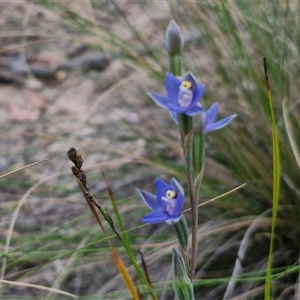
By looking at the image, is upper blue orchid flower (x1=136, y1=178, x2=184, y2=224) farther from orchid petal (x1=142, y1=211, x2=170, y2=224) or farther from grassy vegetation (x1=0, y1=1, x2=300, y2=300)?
grassy vegetation (x1=0, y1=1, x2=300, y2=300)

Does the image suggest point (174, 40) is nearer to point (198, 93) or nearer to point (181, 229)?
point (198, 93)

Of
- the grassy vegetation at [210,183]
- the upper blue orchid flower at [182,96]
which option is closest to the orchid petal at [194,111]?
the upper blue orchid flower at [182,96]

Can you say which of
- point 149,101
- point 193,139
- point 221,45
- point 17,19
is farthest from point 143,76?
point 193,139

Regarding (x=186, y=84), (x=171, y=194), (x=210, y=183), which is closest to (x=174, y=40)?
(x=186, y=84)

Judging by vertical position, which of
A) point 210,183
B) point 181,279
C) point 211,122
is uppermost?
point 211,122

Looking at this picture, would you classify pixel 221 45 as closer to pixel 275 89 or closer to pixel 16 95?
pixel 275 89

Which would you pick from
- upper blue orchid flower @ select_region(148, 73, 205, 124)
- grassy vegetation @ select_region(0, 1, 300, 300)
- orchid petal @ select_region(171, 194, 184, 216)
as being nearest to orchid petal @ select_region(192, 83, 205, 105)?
upper blue orchid flower @ select_region(148, 73, 205, 124)

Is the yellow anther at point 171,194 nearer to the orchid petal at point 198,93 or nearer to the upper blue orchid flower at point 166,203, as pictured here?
the upper blue orchid flower at point 166,203
